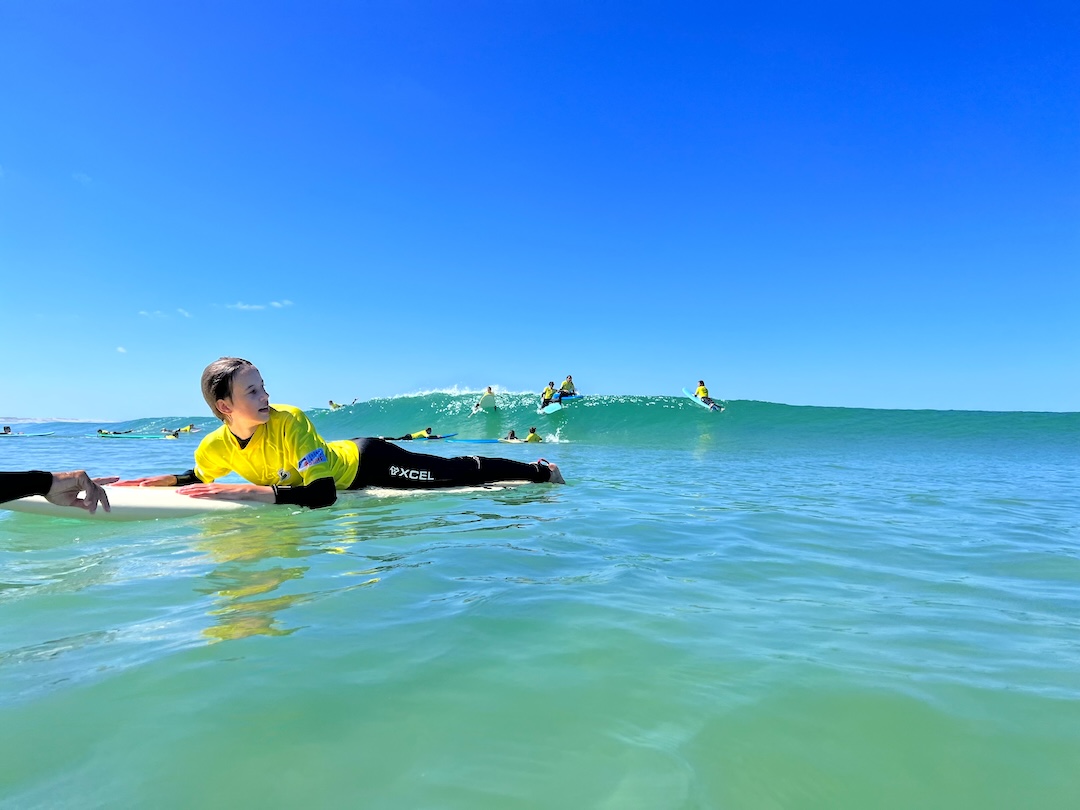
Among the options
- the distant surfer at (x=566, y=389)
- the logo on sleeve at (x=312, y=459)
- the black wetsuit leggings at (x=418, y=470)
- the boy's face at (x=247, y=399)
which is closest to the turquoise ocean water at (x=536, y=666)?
the logo on sleeve at (x=312, y=459)

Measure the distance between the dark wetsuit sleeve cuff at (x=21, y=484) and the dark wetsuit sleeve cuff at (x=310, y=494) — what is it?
1781mm

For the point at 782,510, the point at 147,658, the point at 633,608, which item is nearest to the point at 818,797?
the point at 633,608

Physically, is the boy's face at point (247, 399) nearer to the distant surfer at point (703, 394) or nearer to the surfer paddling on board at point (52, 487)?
the surfer paddling on board at point (52, 487)

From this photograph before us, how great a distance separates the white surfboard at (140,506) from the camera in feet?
15.4

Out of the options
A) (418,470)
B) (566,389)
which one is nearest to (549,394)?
(566,389)

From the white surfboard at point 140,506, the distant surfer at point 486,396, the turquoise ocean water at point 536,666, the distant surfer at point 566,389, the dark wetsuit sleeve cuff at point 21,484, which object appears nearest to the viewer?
the turquoise ocean water at point 536,666

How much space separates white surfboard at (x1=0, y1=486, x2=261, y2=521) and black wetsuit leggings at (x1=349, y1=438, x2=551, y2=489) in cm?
125

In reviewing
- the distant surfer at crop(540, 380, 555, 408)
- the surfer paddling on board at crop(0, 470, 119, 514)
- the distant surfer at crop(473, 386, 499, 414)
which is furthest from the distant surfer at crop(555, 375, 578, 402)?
the surfer paddling on board at crop(0, 470, 119, 514)

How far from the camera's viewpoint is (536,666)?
2.00 metres

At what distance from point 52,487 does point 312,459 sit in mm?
1844

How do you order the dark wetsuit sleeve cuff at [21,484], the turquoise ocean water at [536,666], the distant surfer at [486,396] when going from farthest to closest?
the distant surfer at [486,396]
the dark wetsuit sleeve cuff at [21,484]
the turquoise ocean water at [536,666]

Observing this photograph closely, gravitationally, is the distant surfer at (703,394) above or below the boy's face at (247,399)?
above

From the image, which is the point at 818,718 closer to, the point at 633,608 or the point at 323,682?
the point at 633,608

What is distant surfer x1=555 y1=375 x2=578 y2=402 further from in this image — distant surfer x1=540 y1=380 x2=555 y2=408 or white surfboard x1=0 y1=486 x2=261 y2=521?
white surfboard x1=0 y1=486 x2=261 y2=521
